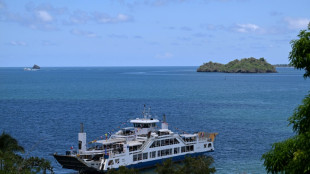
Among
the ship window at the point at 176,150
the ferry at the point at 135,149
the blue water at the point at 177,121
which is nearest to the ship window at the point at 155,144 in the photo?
the ferry at the point at 135,149

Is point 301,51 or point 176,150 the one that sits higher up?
point 301,51

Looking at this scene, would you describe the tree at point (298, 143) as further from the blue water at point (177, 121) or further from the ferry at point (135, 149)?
the blue water at point (177, 121)

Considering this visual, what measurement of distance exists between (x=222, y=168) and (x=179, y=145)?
24.4 ft

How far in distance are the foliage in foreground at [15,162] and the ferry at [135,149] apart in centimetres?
1219

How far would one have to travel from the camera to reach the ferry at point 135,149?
1975 inches

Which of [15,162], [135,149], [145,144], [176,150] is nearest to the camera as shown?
[15,162]

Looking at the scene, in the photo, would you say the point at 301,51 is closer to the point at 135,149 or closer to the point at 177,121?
the point at 135,149

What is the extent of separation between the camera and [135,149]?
5500 cm

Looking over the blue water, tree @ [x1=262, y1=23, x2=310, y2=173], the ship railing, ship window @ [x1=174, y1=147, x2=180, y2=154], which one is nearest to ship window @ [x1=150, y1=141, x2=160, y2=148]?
the ship railing

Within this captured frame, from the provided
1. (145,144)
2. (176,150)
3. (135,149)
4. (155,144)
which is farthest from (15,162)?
(176,150)

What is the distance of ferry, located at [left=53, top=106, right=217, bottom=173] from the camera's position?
50.2 metres

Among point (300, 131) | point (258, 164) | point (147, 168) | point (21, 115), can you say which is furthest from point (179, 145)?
point (21, 115)

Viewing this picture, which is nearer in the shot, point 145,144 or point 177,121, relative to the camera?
point 145,144

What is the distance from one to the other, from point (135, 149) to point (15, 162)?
25.2m
